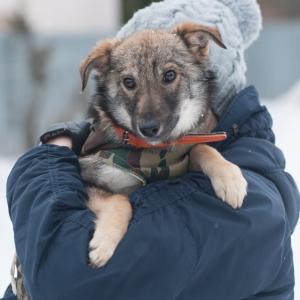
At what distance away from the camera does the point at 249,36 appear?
110 inches

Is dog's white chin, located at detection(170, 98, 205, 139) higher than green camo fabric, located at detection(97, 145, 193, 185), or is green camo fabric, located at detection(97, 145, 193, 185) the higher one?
dog's white chin, located at detection(170, 98, 205, 139)

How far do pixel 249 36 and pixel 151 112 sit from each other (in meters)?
0.71

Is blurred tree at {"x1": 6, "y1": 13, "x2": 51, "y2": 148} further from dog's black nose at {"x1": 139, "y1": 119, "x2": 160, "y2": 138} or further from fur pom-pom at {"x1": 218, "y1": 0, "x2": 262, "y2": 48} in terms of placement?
dog's black nose at {"x1": 139, "y1": 119, "x2": 160, "y2": 138}

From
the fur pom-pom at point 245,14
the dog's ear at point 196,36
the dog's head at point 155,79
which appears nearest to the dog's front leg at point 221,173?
the dog's head at point 155,79

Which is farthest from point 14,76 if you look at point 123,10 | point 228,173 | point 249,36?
point 228,173

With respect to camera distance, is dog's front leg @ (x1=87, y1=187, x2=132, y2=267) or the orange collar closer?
dog's front leg @ (x1=87, y1=187, x2=132, y2=267)

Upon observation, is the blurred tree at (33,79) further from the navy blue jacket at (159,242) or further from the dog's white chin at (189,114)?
the navy blue jacket at (159,242)

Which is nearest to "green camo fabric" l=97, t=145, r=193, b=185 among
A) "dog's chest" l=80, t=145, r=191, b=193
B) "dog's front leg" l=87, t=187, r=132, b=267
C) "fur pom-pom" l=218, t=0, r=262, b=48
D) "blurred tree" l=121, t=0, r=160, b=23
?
"dog's chest" l=80, t=145, r=191, b=193

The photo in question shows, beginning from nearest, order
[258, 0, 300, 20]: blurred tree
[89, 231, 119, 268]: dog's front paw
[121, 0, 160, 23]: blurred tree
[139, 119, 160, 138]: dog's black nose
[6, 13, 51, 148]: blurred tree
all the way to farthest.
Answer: [89, 231, 119, 268]: dog's front paw < [139, 119, 160, 138]: dog's black nose < [6, 13, 51, 148]: blurred tree < [121, 0, 160, 23]: blurred tree < [258, 0, 300, 20]: blurred tree

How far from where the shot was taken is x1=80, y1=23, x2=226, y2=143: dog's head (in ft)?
7.83

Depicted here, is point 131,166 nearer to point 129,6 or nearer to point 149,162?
point 149,162

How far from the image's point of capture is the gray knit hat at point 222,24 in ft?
8.39

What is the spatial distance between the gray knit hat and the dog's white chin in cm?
7

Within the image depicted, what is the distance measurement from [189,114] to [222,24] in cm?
40
